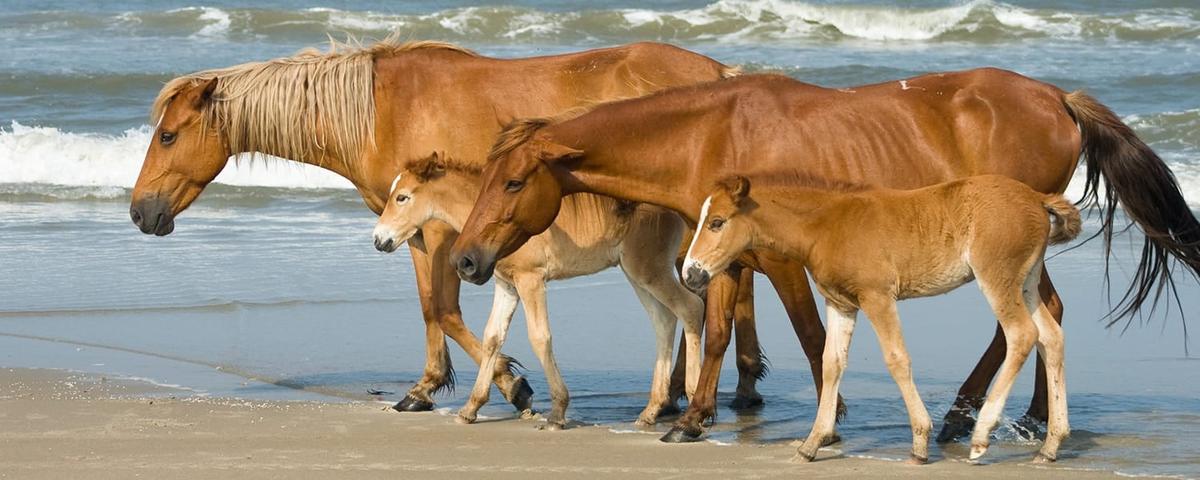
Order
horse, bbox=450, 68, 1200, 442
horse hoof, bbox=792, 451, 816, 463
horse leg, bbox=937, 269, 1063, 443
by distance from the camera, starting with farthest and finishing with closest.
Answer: horse leg, bbox=937, 269, 1063, 443 → horse, bbox=450, 68, 1200, 442 → horse hoof, bbox=792, 451, 816, 463

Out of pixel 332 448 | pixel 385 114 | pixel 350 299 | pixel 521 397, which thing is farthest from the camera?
pixel 350 299

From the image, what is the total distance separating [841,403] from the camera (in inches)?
249

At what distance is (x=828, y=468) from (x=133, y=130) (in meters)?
13.1

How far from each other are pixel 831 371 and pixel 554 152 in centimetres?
135

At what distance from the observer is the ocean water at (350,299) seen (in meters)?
6.96

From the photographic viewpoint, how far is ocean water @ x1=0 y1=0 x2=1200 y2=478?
6965 millimetres

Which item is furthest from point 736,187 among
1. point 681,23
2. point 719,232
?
point 681,23

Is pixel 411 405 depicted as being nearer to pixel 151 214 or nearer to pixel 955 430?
pixel 151 214

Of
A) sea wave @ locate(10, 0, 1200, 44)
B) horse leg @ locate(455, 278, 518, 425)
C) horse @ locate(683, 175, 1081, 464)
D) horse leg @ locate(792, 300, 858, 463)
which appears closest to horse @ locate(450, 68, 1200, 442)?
horse @ locate(683, 175, 1081, 464)

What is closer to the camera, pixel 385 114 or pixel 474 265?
pixel 474 265

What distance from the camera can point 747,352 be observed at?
282 inches

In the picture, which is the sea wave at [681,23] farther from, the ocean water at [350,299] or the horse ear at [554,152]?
the horse ear at [554,152]

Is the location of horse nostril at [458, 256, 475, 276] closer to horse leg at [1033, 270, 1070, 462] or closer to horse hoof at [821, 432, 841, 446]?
horse hoof at [821, 432, 841, 446]

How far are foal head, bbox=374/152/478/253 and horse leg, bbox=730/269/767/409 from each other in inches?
56.7
